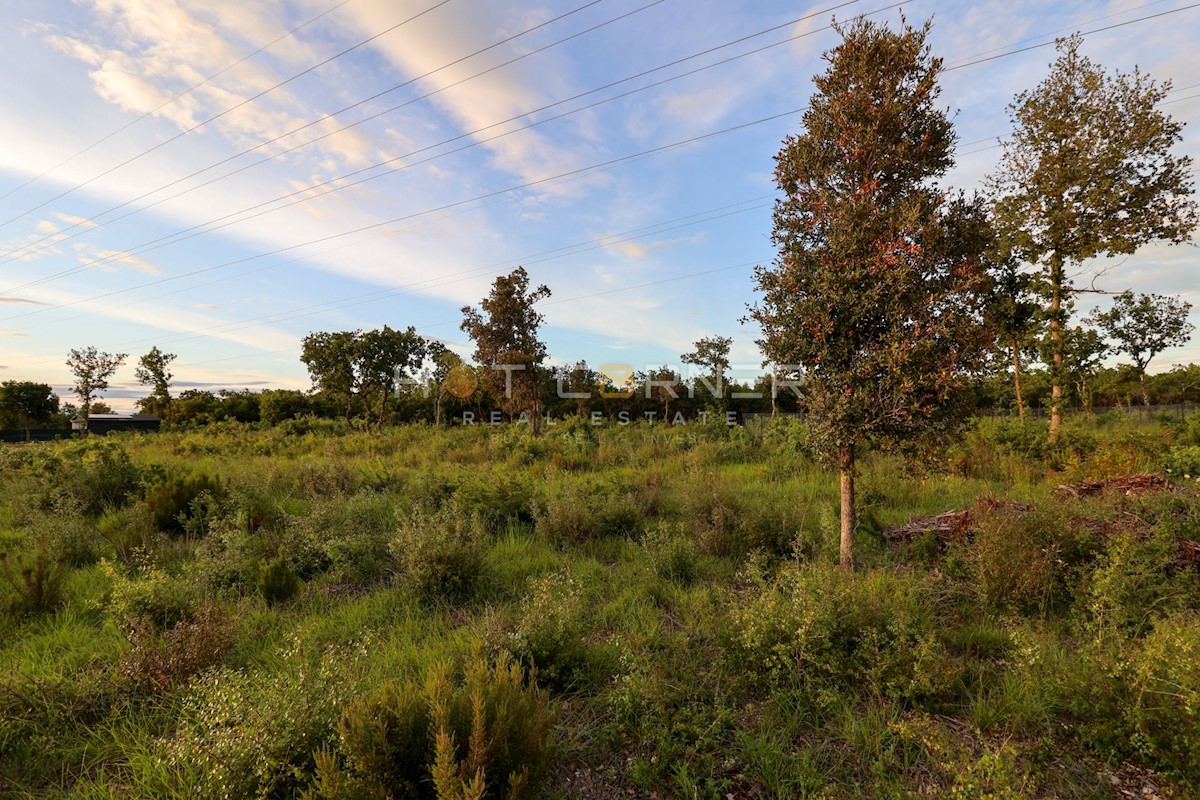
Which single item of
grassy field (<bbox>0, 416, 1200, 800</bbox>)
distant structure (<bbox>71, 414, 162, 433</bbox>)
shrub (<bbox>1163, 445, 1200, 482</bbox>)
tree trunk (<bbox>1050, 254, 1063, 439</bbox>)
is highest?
tree trunk (<bbox>1050, 254, 1063, 439</bbox>)

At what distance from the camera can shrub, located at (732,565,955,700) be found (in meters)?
3.41

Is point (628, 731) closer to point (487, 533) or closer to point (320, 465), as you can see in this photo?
point (487, 533)

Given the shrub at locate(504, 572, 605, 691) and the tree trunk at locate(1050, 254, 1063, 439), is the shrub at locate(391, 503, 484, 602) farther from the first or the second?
the tree trunk at locate(1050, 254, 1063, 439)

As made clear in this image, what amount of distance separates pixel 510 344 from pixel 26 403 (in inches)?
2054

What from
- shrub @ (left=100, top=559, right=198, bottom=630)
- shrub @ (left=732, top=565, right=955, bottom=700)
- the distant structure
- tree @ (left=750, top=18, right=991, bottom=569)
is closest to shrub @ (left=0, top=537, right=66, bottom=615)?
shrub @ (left=100, top=559, right=198, bottom=630)

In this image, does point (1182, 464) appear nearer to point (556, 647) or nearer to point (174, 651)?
point (556, 647)

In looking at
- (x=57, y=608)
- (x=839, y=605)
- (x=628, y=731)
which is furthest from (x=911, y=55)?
(x=57, y=608)

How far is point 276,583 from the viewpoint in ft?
17.1

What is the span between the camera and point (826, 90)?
19.2 ft

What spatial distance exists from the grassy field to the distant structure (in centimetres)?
5018

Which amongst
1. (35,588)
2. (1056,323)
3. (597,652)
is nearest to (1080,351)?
(1056,323)

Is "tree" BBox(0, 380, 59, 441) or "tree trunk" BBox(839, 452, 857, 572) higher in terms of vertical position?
"tree" BBox(0, 380, 59, 441)

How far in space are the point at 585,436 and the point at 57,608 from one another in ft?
50.1

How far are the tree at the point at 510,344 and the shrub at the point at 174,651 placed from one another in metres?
20.5
